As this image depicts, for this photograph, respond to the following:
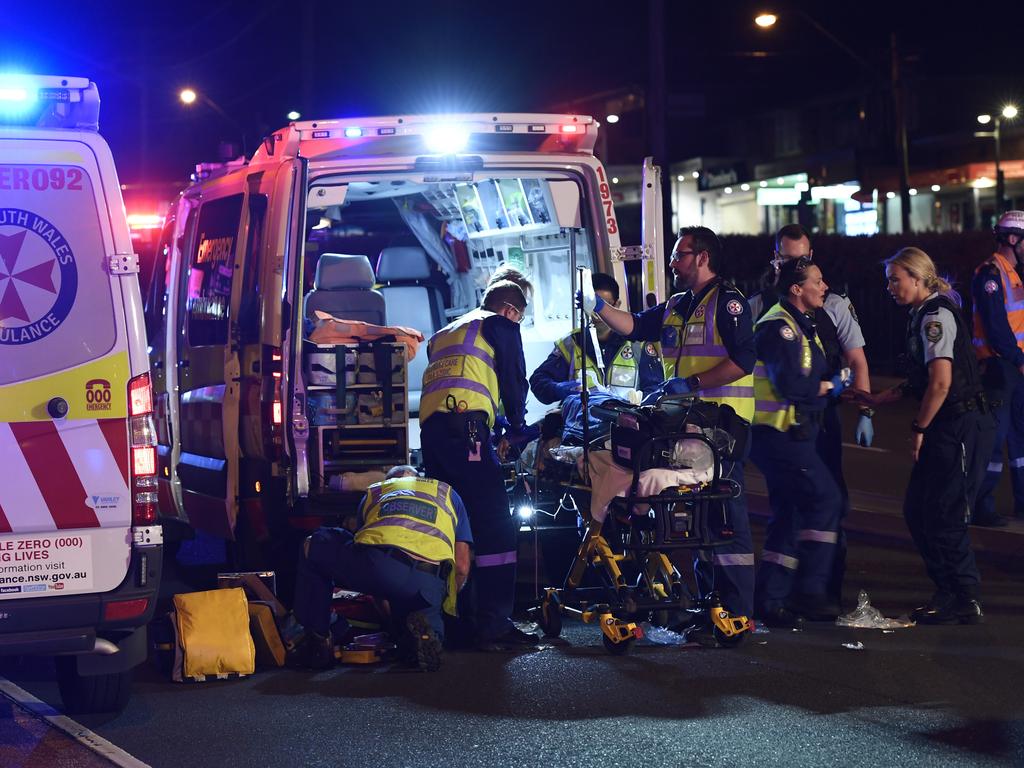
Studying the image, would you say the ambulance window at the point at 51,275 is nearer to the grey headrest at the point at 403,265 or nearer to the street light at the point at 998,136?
the grey headrest at the point at 403,265

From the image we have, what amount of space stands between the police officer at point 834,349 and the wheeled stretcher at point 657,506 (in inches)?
29.7

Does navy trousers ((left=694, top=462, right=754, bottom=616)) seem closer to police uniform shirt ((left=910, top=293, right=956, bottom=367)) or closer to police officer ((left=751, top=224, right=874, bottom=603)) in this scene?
police officer ((left=751, top=224, right=874, bottom=603))

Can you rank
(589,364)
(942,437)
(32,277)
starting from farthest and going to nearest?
(589,364) < (942,437) < (32,277)

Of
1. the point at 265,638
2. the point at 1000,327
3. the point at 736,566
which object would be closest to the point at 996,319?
the point at 1000,327

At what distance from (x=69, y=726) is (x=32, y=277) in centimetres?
164

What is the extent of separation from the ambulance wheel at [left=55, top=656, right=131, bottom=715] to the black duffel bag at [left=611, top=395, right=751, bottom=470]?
232cm

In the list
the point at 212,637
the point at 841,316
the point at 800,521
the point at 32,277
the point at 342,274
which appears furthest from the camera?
the point at 342,274

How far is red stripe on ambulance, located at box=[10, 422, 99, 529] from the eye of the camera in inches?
204

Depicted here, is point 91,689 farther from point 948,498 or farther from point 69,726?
point 948,498

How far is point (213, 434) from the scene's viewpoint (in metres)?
8.09

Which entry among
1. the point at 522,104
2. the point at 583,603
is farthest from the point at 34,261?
the point at 522,104

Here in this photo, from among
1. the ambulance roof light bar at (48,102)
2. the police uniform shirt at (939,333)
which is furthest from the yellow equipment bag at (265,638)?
the police uniform shirt at (939,333)

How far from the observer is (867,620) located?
277 inches

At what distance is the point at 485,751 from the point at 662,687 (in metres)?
1.12
